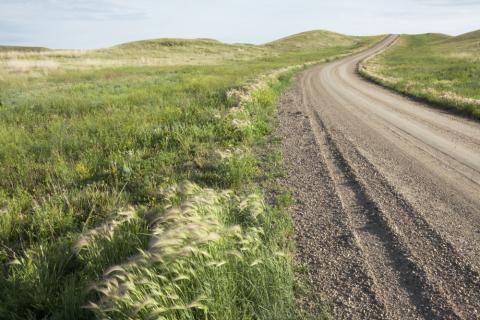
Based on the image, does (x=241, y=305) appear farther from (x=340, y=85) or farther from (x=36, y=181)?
(x=340, y=85)

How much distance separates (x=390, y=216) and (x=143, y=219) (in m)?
3.53

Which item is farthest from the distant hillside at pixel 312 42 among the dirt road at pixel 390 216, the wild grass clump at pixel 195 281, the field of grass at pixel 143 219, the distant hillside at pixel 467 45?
the wild grass clump at pixel 195 281

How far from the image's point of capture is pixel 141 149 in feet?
25.9

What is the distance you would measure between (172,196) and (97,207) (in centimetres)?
132

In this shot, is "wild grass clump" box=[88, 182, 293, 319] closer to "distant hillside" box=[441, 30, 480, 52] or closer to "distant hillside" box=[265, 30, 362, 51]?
"distant hillside" box=[441, 30, 480, 52]

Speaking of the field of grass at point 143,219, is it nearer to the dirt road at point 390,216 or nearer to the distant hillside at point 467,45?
the dirt road at point 390,216

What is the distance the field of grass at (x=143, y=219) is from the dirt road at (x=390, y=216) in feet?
1.71

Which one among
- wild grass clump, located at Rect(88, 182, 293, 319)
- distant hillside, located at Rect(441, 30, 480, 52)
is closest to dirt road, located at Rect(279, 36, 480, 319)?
wild grass clump, located at Rect(88, 182, 293, 319)

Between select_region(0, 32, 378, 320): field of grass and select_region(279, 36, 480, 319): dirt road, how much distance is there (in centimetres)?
52

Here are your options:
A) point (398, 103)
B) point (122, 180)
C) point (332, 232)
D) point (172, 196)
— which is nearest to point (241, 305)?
point (332, 232)

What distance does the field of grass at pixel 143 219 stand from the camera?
2855 millimetres

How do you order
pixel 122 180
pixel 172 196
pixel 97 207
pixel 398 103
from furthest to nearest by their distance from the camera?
1. pixel 398 103
2. pixel 122 180
3. pixel 97 207
4. pixel 172 196

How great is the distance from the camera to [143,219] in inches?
169

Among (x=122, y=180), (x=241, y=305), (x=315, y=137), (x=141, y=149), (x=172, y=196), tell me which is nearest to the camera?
(x=241, y=305)
